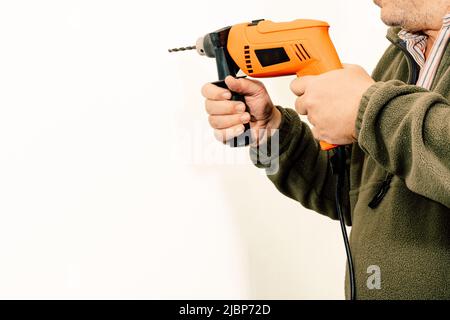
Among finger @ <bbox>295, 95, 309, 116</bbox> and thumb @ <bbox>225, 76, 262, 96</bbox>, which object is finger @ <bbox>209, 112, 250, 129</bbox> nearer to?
thumb @ <bbox>225, 76, 262, 96</bbox>

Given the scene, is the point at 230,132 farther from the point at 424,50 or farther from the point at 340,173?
the point at 424,50

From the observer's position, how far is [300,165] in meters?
1.10

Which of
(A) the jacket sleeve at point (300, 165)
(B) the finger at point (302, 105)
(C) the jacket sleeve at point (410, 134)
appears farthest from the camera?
(A) the jacket sleeve at point (300, 165)

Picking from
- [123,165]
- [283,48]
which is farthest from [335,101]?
[123,165]

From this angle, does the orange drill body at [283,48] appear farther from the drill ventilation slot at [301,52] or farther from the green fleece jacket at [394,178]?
the green fleece jacket at [394,178]

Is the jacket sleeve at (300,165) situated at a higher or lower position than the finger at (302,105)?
lower

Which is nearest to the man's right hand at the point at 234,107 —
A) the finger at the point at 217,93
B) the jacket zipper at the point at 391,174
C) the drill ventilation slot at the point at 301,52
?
the finger at the point at 217,93

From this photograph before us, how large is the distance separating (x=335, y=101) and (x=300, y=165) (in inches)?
13.5

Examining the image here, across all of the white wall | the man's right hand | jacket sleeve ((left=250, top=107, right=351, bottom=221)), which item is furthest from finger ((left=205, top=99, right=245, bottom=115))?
the white wall

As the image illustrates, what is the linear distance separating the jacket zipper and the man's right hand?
0.25 meters

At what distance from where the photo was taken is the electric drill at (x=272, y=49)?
878 millimetres

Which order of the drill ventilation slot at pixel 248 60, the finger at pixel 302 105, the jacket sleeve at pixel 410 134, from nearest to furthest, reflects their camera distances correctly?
the jacket sleeve at pixel 410 134 < the finger at pixel 302 105 < the drill ventilation slot at pixel 248 60

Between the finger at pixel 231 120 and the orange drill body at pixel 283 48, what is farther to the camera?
the finger at pixel 231 120
